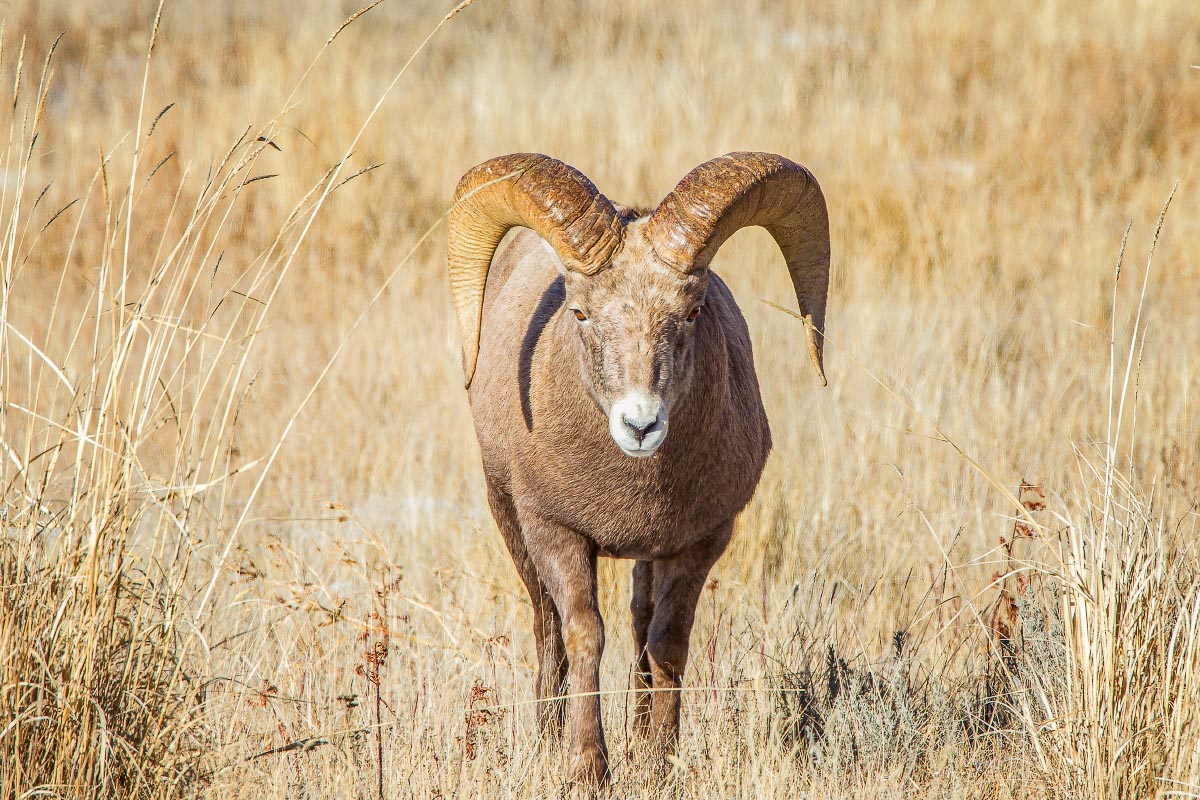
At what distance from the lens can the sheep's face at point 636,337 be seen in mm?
4047

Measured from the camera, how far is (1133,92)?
13.8 meters

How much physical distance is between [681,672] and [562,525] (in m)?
0.85

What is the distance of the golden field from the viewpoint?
342cm

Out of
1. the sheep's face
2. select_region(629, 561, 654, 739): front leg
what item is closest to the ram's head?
the sheep's face

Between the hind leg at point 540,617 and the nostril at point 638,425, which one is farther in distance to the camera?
the hind leg at point 540,617

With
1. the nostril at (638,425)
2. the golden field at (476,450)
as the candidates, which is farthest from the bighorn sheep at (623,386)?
the golden field at (476,450)

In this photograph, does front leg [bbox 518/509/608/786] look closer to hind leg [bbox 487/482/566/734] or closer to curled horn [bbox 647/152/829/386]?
hind leg [bbox 487/482/566/734]

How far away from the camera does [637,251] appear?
4.48 m

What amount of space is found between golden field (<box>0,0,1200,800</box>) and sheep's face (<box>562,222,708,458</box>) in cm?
89

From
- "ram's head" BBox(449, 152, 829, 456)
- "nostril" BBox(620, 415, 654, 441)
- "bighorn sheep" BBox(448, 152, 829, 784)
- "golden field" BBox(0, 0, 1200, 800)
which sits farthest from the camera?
"bighorn sheep" BBox(448, 152, 829, 784)

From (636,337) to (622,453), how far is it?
0.60m

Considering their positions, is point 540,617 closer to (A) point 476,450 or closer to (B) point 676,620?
(B) point 676,620

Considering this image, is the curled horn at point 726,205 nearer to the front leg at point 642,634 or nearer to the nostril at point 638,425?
the nostril at point 638,425

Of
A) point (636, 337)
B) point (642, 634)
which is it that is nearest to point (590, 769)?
point (642, 634)
